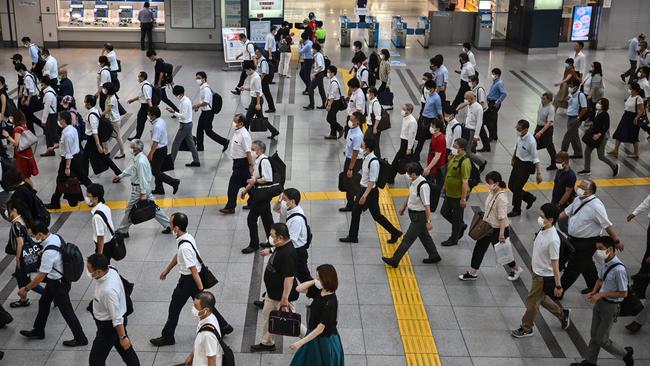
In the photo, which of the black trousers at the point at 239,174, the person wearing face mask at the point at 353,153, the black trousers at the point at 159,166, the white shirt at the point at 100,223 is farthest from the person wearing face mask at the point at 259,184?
the black trousers at the point at 159,166

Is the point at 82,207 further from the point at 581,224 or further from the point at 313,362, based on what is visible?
the point at 581,224

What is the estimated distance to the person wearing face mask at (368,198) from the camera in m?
9.31

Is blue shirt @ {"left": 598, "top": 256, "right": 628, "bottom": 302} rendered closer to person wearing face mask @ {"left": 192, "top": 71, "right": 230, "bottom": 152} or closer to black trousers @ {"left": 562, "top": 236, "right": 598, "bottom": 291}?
black trousers @ {"left": 562, "top": 236, "right": 598, "bottom": 291}

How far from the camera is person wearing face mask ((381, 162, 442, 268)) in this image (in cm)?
866

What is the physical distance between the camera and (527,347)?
7.63 metres

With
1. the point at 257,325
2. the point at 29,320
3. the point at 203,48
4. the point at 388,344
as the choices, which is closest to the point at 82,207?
the point at 29,320

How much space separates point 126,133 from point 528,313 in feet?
29.6

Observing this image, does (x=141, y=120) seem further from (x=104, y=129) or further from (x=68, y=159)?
(x=68, y=159)

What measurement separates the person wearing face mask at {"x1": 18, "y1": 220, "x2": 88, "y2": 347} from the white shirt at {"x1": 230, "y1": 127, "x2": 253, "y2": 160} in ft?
10.7

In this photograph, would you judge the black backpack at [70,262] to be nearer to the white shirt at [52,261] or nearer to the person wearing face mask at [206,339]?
the white shirt at [52,261]

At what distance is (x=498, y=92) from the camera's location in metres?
13.5

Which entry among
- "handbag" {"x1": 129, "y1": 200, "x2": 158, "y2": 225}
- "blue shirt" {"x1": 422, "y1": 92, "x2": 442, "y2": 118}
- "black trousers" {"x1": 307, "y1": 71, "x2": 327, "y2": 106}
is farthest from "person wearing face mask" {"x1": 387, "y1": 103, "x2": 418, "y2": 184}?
"black trousers" {"x1": 307, "y1": 71, "x2": 327, "y2": 106}

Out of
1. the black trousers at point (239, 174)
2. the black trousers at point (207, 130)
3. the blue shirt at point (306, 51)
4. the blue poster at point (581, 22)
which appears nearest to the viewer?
the black trousers at point (239, 174)

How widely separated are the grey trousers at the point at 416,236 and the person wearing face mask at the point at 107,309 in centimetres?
365
